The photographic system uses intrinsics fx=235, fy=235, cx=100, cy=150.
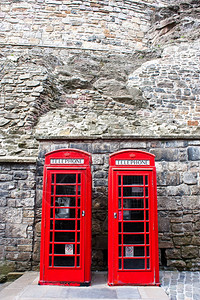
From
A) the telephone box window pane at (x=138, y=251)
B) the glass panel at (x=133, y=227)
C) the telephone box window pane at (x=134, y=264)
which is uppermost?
the glass panel at (x=133, y=227)

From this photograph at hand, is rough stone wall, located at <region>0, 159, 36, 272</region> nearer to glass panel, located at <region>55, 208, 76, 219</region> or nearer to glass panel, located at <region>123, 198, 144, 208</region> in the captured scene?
glass panel, located at <region>55, 208, 76, 219</region>

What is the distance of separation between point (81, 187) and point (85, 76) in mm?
6441

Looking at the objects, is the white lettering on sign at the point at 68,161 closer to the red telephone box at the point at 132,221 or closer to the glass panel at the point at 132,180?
the red telephone box at the point at 132,221

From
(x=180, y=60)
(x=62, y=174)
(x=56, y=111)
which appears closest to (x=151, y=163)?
(x=62, y=174)

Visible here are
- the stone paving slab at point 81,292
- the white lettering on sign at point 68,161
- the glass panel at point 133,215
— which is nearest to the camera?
the stone paving slab at point 81,292

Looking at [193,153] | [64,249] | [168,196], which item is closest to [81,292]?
[64,249]

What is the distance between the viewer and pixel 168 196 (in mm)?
4840

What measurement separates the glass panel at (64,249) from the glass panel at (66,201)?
25.3 inches

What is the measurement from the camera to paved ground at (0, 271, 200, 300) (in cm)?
335

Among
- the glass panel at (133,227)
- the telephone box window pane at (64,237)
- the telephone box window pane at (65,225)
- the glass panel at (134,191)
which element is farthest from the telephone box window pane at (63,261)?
the glass panel at (134,191)

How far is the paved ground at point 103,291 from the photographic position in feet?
11.0

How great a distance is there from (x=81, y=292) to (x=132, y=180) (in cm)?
186

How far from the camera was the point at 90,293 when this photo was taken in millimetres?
3488

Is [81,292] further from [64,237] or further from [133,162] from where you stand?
[133,162]
